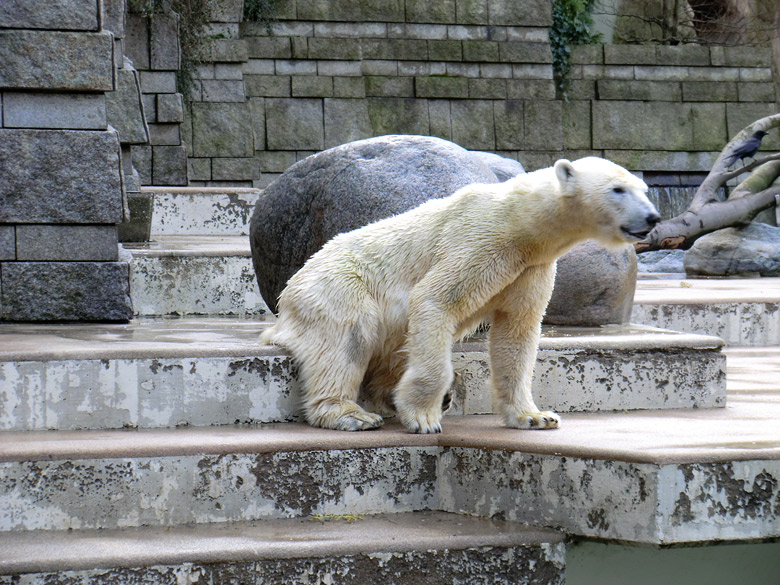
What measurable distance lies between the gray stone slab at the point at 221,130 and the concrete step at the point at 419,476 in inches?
340

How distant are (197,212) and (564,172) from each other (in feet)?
20.1

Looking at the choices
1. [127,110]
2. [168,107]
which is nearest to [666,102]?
[168,107]

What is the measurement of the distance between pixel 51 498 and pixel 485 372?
5.36 ft

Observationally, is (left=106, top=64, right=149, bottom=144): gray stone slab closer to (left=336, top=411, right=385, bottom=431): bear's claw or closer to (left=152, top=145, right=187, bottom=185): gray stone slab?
(left=152, top=145, right=187, bottom=185): gray stone slab

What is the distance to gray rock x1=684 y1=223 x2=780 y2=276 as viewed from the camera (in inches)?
391

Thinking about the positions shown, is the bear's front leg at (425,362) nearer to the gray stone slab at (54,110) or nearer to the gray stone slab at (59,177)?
the gray stone slab at (59,177)

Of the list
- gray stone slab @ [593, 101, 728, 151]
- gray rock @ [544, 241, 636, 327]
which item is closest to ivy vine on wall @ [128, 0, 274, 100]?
gray rock @ [544, 241, 636, 327]

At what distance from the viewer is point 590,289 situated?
5.01m

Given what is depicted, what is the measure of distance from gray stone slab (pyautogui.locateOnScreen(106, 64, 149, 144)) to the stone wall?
4.15 m

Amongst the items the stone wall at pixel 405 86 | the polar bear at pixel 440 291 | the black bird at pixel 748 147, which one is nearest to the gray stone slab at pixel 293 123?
the stone wall at pixel 405 86

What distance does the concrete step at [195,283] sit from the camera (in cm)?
599

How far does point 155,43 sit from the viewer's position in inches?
388

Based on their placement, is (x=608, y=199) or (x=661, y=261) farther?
(x=661, y=261)

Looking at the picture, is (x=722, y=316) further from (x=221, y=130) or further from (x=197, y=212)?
(x=221, y=130)
